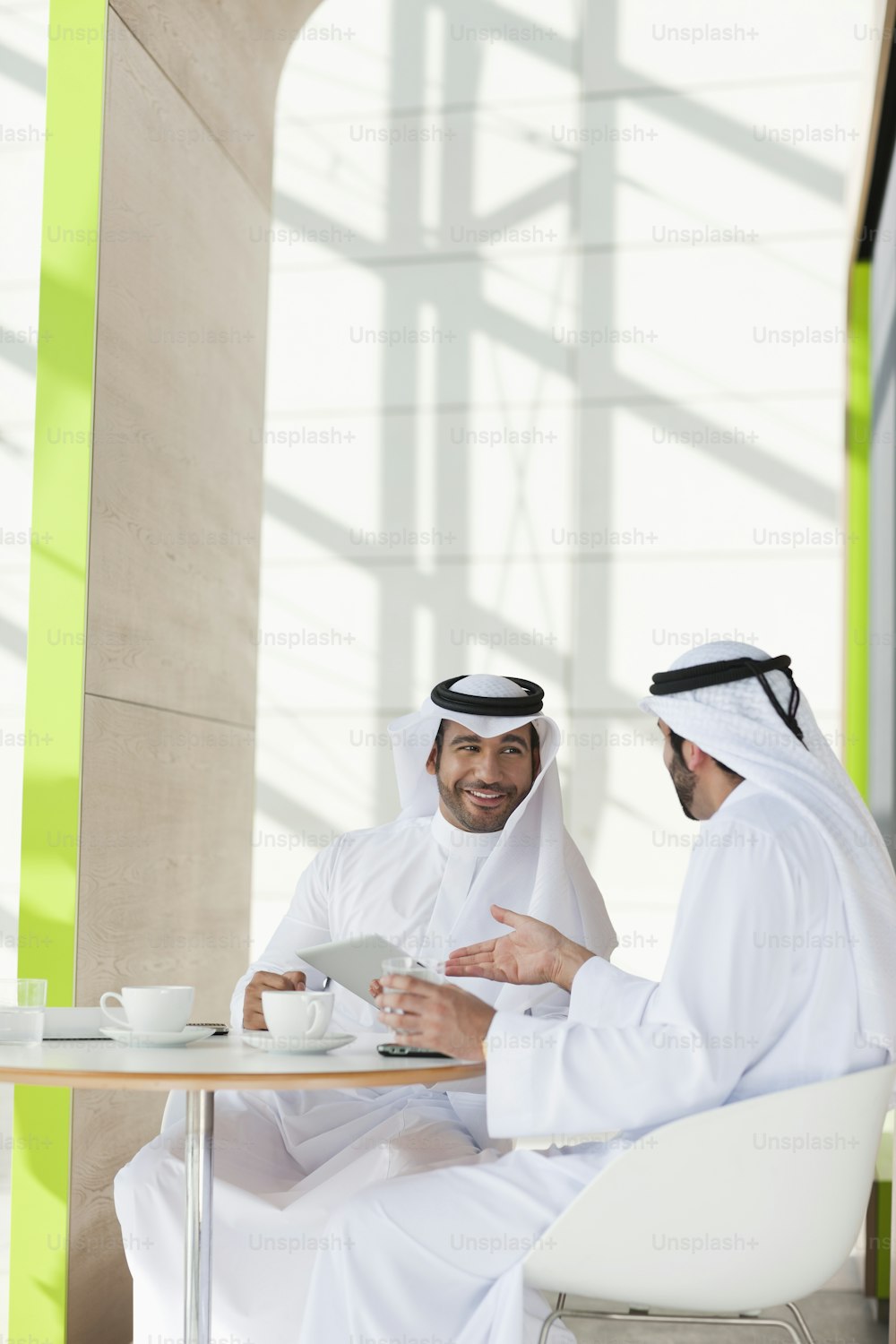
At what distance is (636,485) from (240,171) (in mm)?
1864

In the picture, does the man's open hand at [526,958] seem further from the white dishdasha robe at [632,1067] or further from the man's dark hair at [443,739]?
the man's dark hair at [443,739]

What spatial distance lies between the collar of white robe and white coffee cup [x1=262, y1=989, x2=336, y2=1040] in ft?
2.44

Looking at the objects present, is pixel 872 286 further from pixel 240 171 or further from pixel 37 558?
pixel 37 558

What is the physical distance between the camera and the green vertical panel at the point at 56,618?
300 cm

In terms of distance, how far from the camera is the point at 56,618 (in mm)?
3113

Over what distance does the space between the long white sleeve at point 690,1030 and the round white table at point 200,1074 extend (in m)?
0.09

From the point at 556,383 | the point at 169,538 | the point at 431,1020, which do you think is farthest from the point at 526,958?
the point at 556,383

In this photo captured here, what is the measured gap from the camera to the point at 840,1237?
193cm

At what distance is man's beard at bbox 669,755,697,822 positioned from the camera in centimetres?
221

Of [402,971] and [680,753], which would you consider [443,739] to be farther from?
[402,971]

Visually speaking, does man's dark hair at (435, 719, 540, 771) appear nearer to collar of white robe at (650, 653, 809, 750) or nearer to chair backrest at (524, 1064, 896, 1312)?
collar of white robe at (650, 653, 809, 750)

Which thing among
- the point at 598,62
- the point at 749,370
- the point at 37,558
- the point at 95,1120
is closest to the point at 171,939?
the point at 95,1120

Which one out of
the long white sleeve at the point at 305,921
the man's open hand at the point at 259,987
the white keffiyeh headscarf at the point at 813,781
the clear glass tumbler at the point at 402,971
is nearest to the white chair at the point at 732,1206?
the white keffiyeh headscarf at the point at 813,781

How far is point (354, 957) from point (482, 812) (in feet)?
3.28
